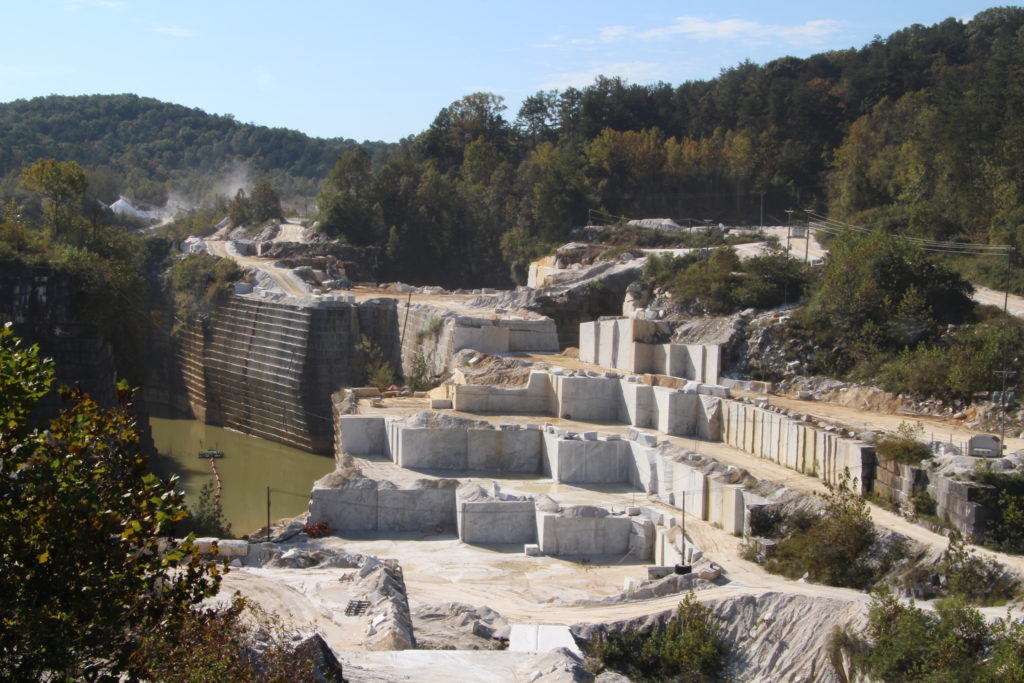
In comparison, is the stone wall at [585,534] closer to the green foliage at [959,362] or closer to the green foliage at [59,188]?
the green foliage at [959,362]

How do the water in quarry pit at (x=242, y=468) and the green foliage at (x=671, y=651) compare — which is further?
the water in quarry pit at (x=242, y=468)

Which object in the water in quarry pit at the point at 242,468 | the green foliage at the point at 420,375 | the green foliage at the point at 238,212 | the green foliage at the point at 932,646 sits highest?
the green foliage at the point at 238,212

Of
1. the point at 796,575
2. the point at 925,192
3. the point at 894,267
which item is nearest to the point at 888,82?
the point at 925,192

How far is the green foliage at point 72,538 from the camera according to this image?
760 centimetres

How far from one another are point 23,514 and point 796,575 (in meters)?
14.2

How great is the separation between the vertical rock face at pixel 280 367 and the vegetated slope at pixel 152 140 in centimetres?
5794

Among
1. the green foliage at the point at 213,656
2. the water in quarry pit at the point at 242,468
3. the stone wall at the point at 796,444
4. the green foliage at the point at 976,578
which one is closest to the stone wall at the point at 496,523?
the stone wall at the point at 796,444

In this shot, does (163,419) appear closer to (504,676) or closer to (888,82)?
(504,676)

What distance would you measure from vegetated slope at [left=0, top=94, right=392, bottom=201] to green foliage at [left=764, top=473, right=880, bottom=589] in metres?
86.9


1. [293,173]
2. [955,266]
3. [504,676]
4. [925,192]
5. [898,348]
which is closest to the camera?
[504,676]

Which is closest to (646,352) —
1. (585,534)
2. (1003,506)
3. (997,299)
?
(997,299)

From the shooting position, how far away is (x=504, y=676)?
12867 millimetres

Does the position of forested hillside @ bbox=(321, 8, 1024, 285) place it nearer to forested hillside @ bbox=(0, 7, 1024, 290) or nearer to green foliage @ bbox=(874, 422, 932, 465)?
forested hillside @ bbox=(0, 7, 1024, 290)

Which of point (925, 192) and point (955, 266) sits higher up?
point (925, 192)
